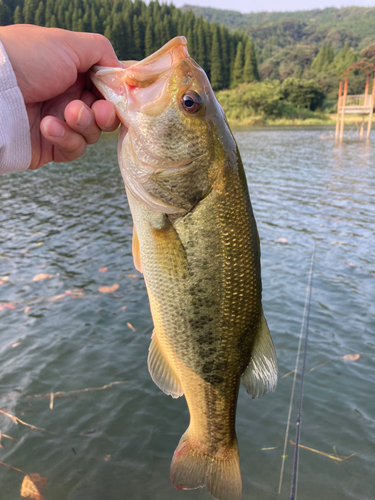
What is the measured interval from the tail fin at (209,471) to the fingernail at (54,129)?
1.88 metres

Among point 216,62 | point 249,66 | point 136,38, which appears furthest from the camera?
point 249,66

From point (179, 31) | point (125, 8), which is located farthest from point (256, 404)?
point (179, 31)

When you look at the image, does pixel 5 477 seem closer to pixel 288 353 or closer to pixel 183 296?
pixel 183 296

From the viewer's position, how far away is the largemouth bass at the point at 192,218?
1.81m

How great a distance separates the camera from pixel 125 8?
8106 cm

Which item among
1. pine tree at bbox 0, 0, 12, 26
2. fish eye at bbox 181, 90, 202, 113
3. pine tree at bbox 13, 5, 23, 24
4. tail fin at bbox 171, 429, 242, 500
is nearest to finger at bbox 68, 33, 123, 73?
fish eye at bbox 181, 90, 202, 113

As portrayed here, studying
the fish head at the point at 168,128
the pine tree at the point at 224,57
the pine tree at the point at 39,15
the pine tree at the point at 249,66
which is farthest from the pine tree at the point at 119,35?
the fish head at the point at 168,128

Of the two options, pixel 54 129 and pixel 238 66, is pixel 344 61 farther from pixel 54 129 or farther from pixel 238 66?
pixel 54 129

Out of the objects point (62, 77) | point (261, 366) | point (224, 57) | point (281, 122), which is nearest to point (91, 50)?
point (62, 77)

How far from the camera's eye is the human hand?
1.90m

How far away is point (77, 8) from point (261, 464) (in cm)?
7903

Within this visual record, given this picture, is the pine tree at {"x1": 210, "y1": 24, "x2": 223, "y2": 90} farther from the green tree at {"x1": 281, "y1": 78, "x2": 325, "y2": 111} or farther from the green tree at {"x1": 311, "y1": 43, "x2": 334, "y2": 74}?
the green tree at {"x1": 311, "y1": 43, "x2": 334, "y2": 74}

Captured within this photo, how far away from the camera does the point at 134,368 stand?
510cm

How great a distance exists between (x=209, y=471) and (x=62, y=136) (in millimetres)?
2014
